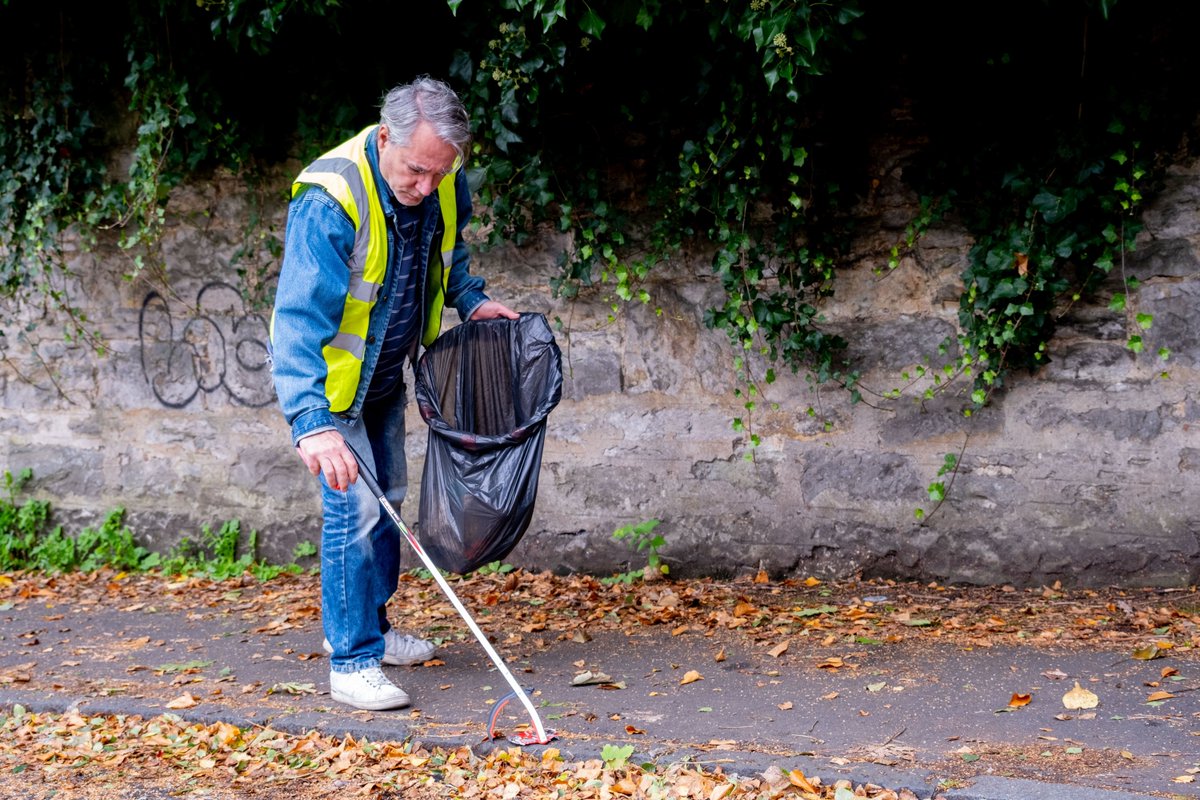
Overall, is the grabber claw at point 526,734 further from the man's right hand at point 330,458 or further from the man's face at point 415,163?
the man's face at point 415,163

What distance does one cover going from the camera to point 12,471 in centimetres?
668

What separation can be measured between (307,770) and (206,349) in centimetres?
334

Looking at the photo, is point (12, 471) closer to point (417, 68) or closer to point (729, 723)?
point (417, 68)

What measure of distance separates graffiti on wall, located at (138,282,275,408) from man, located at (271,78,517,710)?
7.25 feet

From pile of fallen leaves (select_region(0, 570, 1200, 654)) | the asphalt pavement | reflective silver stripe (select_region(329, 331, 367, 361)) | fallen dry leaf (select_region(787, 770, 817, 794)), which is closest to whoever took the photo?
fallen dry leaf (select_region(787, 770, 817, 794))

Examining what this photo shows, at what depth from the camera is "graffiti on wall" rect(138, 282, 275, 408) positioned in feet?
19.9

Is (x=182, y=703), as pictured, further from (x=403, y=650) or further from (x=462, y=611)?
(x=462, y=611)

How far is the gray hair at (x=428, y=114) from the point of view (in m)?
3.47

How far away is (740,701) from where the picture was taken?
3.69 m

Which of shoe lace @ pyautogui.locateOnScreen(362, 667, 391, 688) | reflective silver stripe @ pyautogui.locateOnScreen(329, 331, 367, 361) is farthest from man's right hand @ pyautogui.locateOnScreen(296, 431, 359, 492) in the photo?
shoe lace @ pyautogui.locateOnScreen(362, 667, 391, 688)

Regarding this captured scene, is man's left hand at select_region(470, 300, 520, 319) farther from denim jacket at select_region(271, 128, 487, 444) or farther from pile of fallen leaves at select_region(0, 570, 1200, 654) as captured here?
pile of fallen leaves at select_region(0, 570, 1200, 654)

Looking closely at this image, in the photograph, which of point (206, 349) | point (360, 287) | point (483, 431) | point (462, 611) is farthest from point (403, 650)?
point (206, 349)

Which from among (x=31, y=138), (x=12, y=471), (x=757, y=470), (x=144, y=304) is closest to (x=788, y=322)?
(x=757, y=470)

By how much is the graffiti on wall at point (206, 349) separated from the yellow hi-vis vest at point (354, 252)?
8.07 feet
